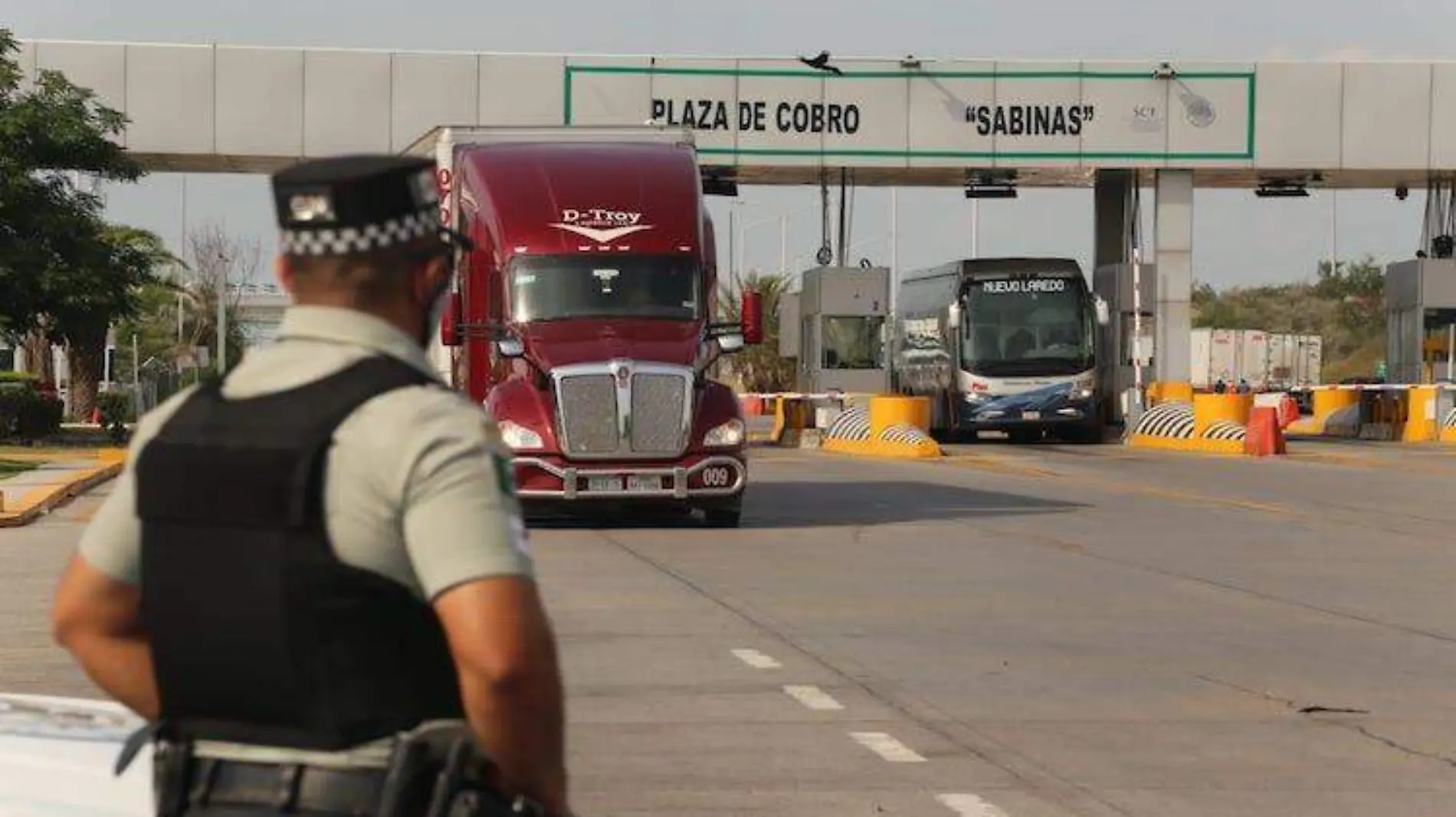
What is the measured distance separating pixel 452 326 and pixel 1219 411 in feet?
74.2

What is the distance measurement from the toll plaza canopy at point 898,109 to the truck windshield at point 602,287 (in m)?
22.4

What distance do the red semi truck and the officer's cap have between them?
57.8 feet

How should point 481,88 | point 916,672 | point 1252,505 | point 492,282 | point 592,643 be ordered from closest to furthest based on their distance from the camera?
point 916,672
point 592,643
point 492,282
point 1252,505
point 481,88

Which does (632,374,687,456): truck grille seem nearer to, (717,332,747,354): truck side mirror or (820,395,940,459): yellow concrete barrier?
(717,332,747,354): truck side mirror

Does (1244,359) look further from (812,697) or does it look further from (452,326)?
(812,697)

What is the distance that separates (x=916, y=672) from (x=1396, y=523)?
12.6 meters

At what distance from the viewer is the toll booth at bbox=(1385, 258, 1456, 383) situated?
4975 cm

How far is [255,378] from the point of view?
345cm

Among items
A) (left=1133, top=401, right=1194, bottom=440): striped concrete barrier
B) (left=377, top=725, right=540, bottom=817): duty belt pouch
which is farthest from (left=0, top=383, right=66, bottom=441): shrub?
(left=377, top=725, right=540, bottom=817): duty belt pouch

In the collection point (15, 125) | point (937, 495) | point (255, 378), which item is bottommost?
point (937, 495)

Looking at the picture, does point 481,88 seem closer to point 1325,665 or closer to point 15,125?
point 15,125

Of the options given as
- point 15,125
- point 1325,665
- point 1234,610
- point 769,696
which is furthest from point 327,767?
point 15,125

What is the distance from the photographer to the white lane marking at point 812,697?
1085 centimetres

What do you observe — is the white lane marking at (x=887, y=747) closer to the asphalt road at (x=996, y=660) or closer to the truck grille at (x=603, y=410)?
the asphalt road at (x=996, y=660)
